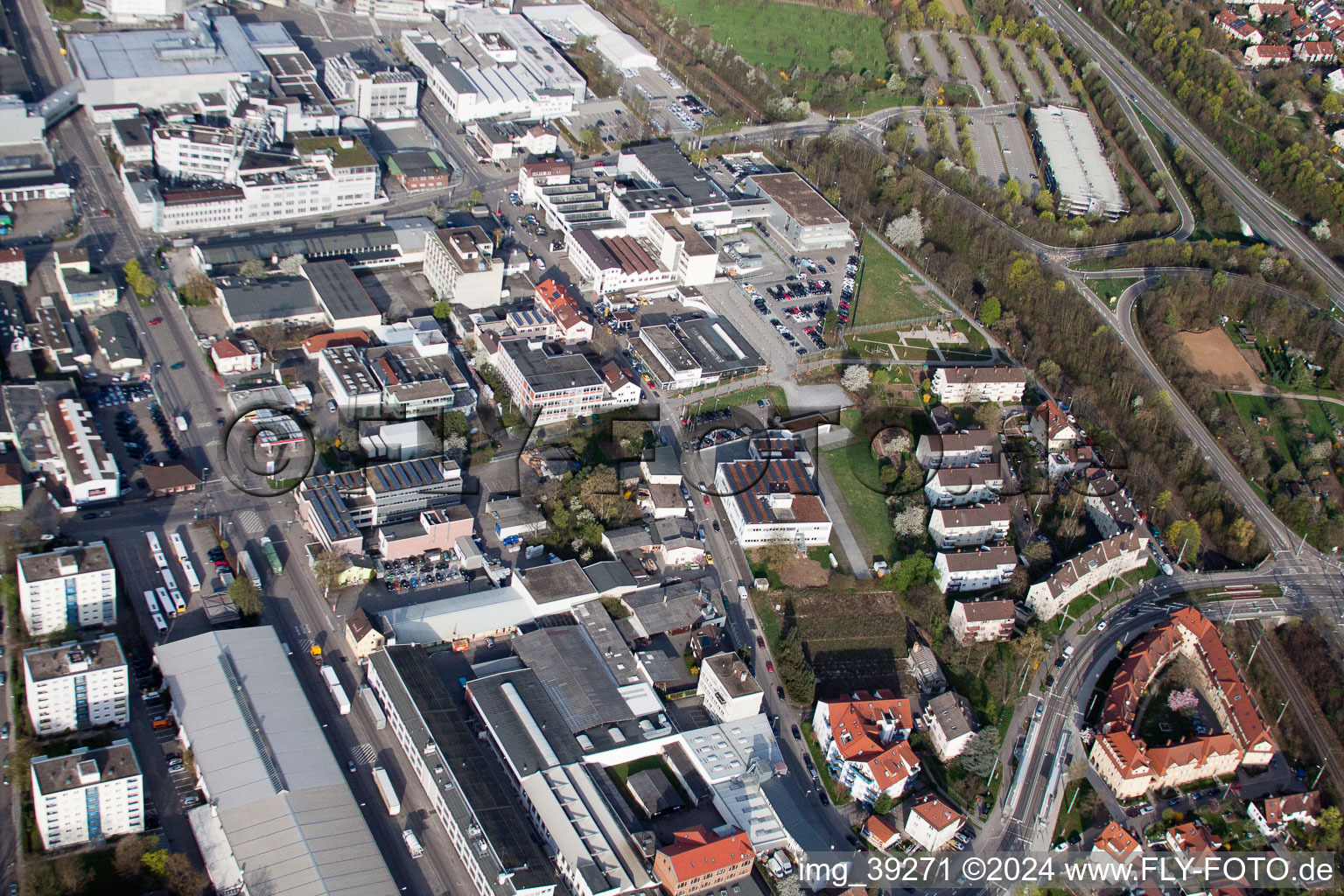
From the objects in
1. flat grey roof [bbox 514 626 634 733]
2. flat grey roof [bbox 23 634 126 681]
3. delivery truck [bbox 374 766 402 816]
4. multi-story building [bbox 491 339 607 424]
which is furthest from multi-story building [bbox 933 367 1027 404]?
flat grey roof [bbox 23 634 126 681]

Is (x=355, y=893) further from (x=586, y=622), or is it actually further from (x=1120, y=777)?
(x=1120, y=777)

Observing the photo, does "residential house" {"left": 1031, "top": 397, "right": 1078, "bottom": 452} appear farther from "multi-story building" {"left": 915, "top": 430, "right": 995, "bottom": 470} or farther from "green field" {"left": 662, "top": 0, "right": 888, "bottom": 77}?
"green field" {"left": 662, "top": 0, "right": 888, "bottom": 77}

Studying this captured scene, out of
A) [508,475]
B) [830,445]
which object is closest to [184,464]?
[508,475]

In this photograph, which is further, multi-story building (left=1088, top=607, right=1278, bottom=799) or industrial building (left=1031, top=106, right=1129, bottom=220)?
industrial building (left=1031, top=106, right=1129, bottom=220)

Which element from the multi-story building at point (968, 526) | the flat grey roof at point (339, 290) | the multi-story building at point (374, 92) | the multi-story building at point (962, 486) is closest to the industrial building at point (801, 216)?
the multi-story building at point (962, 486)

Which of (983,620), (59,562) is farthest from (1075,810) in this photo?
(59,562)

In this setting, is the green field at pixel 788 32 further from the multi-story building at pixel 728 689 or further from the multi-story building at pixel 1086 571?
the multi-story building at pixel 728 689
